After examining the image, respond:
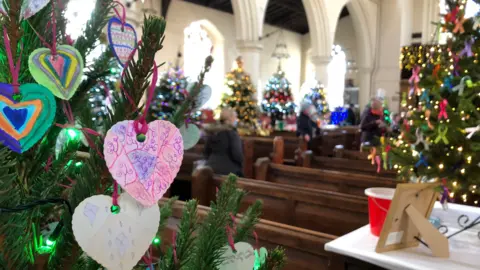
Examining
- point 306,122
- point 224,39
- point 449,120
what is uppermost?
point 224,39

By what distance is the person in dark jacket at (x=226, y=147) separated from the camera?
12.1 feet

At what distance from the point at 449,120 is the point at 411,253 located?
0.68 m

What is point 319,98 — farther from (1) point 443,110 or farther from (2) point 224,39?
(1) point 443,110

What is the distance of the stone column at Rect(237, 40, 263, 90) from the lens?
10.3 meters

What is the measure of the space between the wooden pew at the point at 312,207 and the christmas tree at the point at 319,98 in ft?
33.0

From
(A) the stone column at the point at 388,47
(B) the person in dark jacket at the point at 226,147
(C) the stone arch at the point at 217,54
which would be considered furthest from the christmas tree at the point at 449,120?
(A) the stone column at the point at 388,47

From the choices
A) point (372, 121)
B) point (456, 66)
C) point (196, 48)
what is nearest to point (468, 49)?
point (456, 66)

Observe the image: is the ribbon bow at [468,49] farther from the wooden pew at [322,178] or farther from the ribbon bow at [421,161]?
the wooden pew at [322,178]

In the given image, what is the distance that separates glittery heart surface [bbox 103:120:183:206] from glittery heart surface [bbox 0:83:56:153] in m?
0.07

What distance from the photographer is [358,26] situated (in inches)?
551

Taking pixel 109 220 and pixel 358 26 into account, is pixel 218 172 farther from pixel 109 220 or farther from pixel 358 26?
pixel 358 26

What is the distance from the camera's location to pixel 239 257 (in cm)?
60

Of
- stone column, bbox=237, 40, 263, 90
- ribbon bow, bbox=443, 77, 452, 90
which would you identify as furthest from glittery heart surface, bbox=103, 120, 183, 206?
stone column, bbox=237, 40, 263, 90

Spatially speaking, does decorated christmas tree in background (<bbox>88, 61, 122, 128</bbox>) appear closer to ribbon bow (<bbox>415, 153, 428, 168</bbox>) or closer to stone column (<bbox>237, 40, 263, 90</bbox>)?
ribbon bow (<bbox>415, 153, 428, 168</bbox>)
